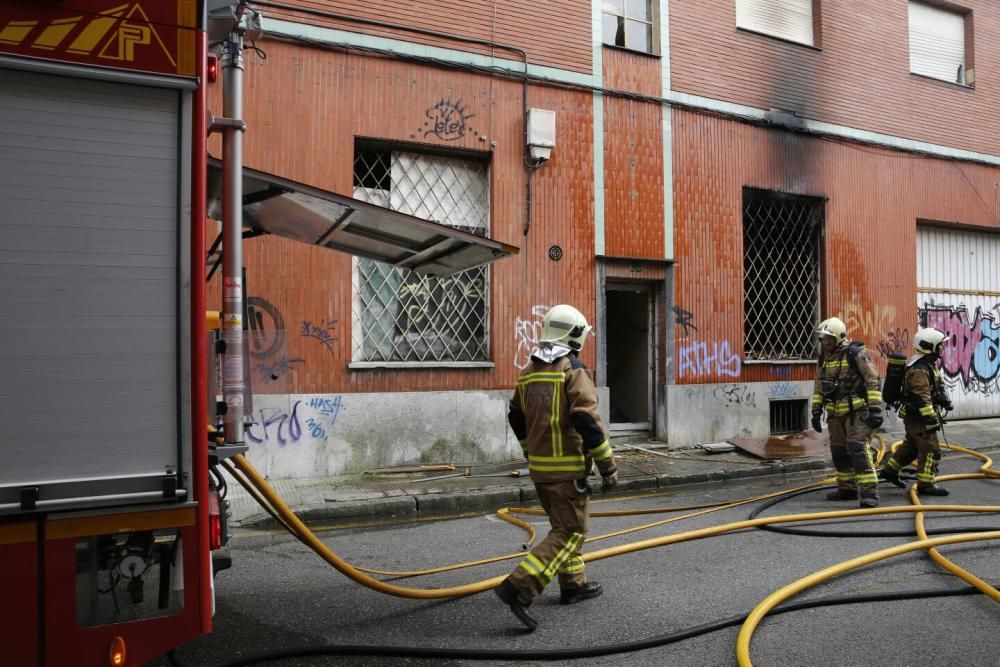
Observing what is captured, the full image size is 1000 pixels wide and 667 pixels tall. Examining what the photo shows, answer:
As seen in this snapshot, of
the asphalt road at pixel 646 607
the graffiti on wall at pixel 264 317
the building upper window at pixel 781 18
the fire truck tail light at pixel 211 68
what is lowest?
the asphalt road at pixel 646 607

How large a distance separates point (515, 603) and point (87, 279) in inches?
103

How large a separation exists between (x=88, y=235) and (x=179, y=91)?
2.02 ft

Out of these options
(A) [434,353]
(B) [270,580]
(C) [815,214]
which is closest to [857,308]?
(C) [815,214]

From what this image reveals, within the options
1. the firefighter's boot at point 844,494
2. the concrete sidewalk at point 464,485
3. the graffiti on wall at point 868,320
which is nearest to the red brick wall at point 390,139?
the concrete sidewalk at point 464,485

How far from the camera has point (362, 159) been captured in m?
9.44

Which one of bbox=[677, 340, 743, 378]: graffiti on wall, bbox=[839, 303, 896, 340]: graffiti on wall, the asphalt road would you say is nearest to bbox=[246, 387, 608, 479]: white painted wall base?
the asphalt road

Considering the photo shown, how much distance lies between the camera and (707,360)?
36.9 ft

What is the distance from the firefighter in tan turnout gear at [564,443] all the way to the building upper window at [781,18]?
30.9 ft

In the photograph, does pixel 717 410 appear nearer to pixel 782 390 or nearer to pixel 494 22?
pixel 782 390

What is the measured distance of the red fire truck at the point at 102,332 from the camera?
8.43ft

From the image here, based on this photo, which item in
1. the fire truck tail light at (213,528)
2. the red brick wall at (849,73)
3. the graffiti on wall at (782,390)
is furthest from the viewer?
the graffiti on wall at (782,390)

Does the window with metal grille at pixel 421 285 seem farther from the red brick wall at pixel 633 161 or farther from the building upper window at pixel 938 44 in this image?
the building upper window at pixel 938 44

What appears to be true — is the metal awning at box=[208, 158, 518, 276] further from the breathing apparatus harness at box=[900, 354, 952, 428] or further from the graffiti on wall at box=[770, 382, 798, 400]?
the graffiti on wall at box=[770, 382, 798, 400]

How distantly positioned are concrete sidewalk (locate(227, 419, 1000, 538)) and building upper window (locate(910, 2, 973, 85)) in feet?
25.8
